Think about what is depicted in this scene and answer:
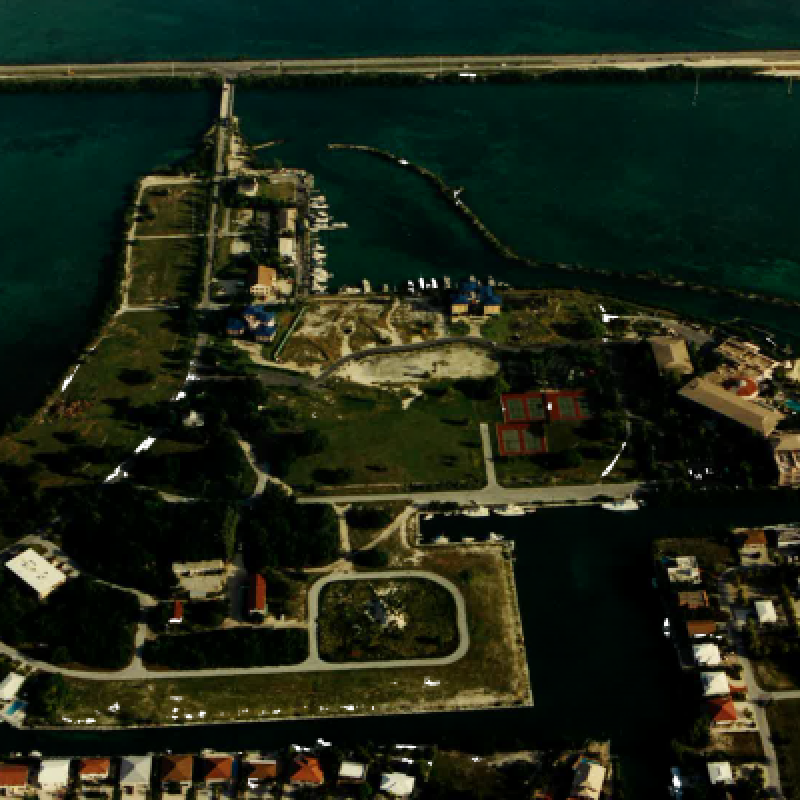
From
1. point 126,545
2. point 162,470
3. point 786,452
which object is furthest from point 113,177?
point 786,452

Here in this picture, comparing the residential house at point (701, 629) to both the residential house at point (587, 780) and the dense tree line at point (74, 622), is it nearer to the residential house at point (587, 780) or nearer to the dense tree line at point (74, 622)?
the residential house at point (587, 780)

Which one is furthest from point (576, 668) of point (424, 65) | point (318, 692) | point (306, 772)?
point (424, 65)

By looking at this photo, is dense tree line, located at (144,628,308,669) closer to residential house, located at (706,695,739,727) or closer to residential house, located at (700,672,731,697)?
residential house, located at (700,672,731,697)

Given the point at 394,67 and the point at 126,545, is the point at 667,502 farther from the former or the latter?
the point at 394,67

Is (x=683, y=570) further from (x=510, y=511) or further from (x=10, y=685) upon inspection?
(x=10, y=685)

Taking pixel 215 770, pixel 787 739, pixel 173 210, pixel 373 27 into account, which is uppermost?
pixel 373 27

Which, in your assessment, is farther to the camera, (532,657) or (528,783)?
(532,657)
